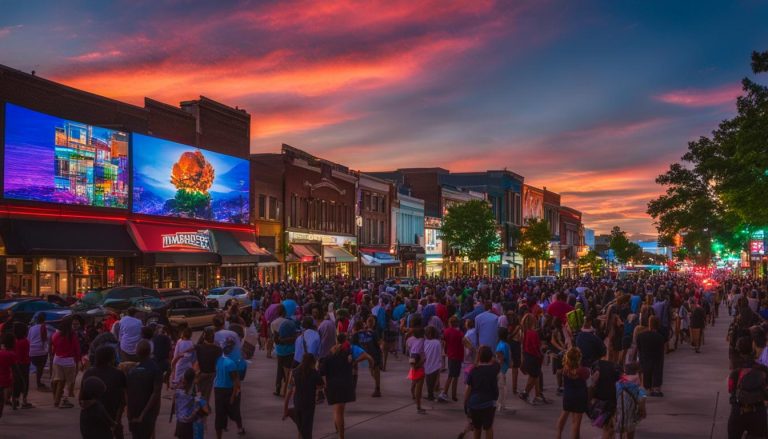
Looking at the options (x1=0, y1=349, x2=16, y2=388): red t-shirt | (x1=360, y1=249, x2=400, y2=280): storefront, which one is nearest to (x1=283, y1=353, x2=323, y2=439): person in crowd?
(x1=0, y1=349, x2=16, y2=388): red t-shirt

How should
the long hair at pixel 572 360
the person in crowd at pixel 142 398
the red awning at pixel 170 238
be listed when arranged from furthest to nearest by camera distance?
the red awning at pixel 170 238 < the long hair at pixel 572 360 < the person in crowd at pixel 142 398

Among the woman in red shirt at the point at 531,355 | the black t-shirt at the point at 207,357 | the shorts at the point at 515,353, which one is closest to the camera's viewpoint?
the black t-shirt at the point at 207,357

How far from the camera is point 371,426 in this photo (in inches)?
545

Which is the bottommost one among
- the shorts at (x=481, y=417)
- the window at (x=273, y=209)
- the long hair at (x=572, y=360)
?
the shorts at (x=481, y=417)

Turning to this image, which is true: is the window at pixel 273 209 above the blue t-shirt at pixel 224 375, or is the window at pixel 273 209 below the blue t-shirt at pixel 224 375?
above

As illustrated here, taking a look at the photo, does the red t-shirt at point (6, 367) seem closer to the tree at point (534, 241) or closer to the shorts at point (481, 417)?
the shorts at point (481, 417)

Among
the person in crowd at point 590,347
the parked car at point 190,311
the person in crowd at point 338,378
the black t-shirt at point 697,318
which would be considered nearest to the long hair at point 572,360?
the person in crowd at point 590,347

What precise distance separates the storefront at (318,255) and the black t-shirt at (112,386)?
48.6 meters

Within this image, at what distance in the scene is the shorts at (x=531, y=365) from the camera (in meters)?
15.7

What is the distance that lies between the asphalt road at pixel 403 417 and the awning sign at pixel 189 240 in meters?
30.4

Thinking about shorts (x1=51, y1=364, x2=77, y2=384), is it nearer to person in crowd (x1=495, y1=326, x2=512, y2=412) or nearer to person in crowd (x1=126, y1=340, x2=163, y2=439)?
person in crowd (x1=126, y1=340, x2=163, y2=439)

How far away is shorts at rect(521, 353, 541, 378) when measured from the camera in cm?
1573

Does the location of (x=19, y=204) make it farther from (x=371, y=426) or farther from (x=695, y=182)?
(x=695, y=182)

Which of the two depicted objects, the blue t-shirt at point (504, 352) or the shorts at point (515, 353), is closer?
the blue t-shirt at point (504, 352)
